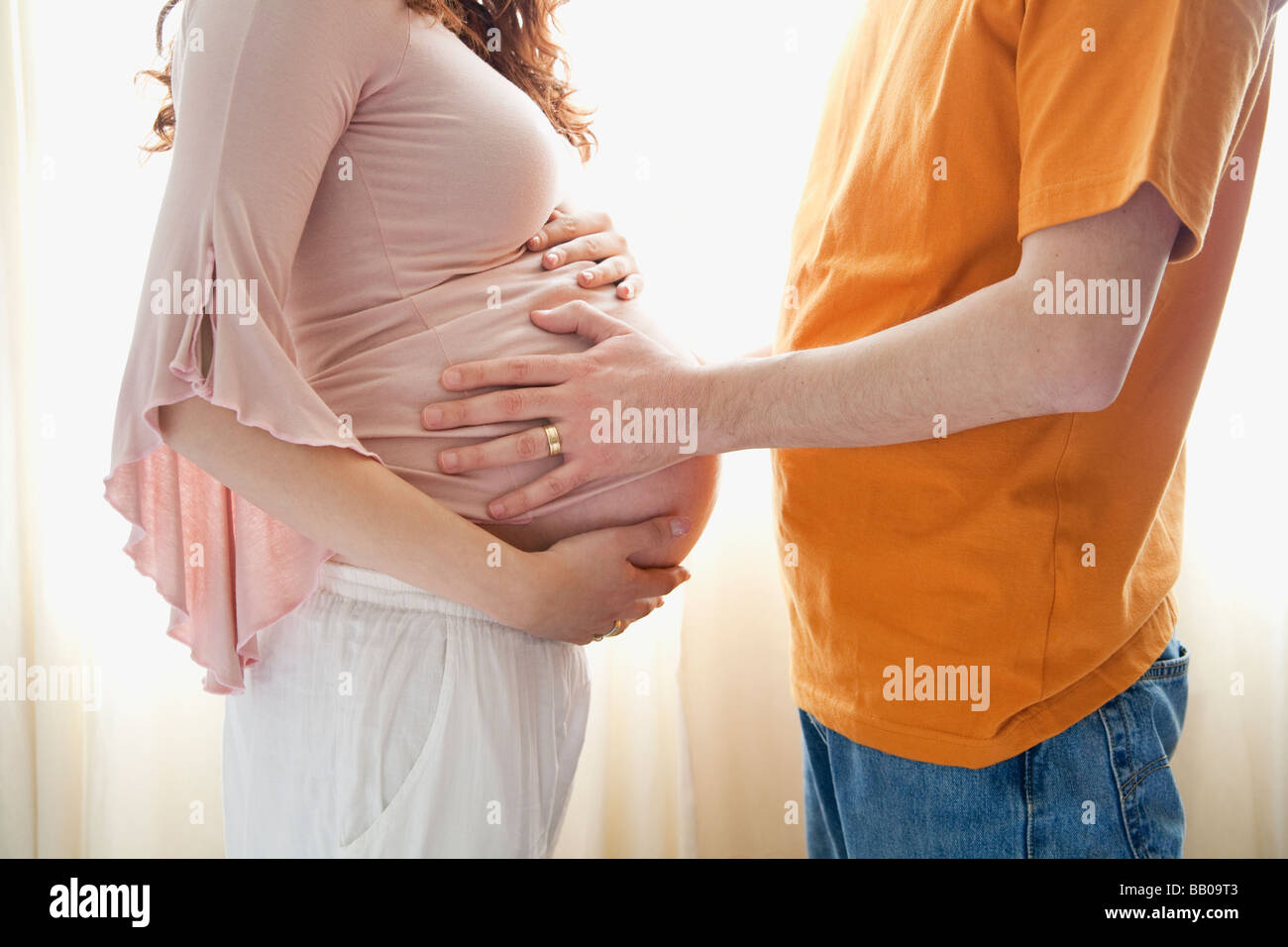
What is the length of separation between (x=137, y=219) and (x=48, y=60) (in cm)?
26

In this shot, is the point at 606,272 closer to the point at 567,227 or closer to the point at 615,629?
the point at 567,227

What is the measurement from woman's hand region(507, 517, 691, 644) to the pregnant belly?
28 mm

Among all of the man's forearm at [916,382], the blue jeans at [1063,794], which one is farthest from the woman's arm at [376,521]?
the blue jeans at [1063,794]

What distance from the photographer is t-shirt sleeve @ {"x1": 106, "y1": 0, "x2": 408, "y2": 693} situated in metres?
0.66

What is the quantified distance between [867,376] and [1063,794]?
1.15 feet

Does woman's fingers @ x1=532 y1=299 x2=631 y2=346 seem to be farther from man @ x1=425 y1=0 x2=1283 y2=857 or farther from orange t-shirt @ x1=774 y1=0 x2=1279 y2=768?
orange t-shirt @ x1=774 y1=0 x2=1279 y2=768

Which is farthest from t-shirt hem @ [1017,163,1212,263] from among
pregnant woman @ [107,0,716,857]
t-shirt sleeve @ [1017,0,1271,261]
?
pregnant woman @ [107,0,716,857]

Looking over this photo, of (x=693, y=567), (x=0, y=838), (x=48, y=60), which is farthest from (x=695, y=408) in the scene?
(x=0, y=838)

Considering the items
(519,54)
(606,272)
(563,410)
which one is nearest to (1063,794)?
(563,410)

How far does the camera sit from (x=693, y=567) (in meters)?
1.48

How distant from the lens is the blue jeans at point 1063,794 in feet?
2.29

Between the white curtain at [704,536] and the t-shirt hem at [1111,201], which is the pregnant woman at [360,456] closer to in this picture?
the t-shirt hem at [1111,201]

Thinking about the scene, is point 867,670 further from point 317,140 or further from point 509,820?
point 317,140

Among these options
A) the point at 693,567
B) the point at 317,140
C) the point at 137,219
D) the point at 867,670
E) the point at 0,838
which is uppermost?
the point at 137,219
